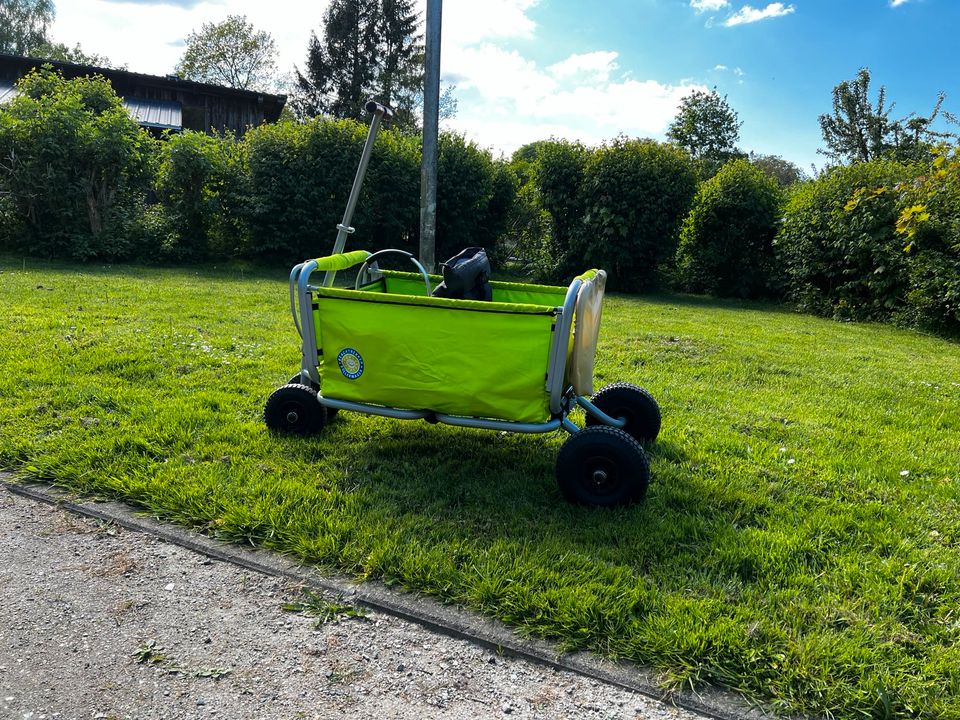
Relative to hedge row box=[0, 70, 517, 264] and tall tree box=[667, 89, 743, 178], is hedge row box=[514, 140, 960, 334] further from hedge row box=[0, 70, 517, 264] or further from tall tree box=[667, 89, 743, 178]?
tall tree box=[667, 89, 743, 178]

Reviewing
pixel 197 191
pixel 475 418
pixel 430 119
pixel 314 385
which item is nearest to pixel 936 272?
pixel 430 119

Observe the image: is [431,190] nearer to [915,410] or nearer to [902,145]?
[915,410]

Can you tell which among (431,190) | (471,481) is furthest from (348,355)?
(431,190)

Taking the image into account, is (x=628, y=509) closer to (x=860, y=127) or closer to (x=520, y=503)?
(x=520, y=503)

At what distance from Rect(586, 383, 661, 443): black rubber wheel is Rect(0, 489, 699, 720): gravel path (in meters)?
2.18

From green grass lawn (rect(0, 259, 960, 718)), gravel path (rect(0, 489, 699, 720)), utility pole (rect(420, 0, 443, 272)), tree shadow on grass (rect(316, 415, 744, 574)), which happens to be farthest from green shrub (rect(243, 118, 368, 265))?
gravel path (rect(0, 489, 699, 720))

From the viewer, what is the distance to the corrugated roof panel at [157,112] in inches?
885

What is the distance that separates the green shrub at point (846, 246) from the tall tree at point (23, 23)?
57.7 metres

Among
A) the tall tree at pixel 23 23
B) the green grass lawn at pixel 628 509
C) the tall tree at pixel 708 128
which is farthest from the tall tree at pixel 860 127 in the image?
the tall tree at pixel 23 23

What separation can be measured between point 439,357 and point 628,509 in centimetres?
120

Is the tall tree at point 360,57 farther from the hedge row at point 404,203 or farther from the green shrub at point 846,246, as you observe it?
the green shrub at point 846,246

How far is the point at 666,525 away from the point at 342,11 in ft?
126

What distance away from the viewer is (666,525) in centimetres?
316

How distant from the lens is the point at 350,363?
11.8 feet
